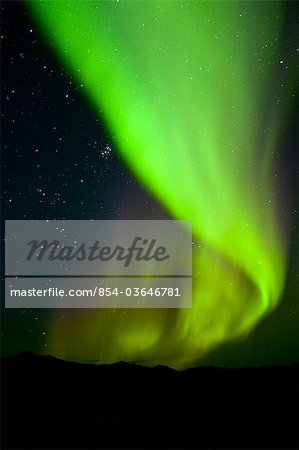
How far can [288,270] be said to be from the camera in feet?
4.55

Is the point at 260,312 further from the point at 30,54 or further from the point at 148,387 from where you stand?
the point at 30,54

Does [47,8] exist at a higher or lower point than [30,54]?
higher

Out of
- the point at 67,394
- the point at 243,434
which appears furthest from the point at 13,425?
the point at 243,434

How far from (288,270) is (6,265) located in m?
0.71

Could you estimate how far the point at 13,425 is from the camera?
1.31 m

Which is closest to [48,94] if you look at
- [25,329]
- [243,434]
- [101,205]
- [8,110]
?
[8,110]

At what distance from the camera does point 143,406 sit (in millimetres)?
1352

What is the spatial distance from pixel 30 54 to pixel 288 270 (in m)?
0.84

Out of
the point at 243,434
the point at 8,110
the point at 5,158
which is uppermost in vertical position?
the point at 8,110

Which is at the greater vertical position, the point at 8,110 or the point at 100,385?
the point at 8,110

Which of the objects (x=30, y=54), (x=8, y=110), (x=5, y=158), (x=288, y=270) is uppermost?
(x=30, y=54)

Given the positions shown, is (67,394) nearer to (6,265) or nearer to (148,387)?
(148,387)

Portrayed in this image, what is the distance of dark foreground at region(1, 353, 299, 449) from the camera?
1.29 meters

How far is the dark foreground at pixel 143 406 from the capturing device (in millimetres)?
1294
